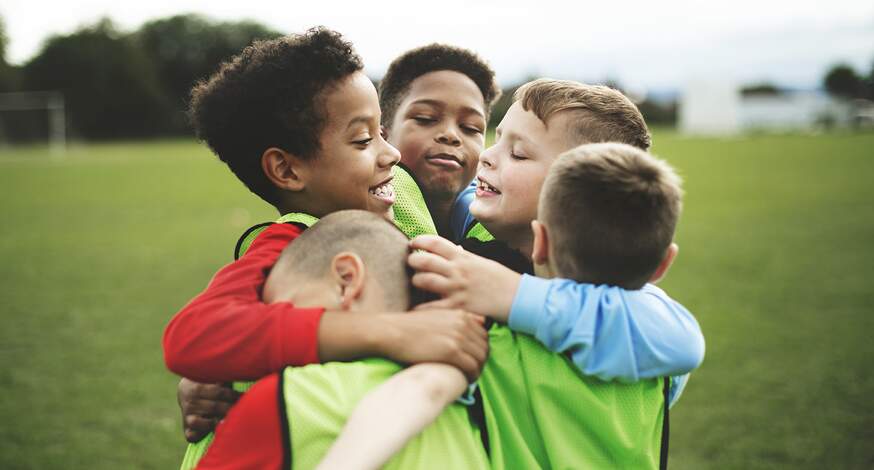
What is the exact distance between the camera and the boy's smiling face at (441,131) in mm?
2889

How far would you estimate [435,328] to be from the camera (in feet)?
4.90

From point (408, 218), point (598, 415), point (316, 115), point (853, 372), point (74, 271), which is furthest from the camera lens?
point (74, 271)

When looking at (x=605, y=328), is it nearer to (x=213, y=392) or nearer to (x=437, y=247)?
(x=437, y=247)

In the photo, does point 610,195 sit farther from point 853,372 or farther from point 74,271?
point 74,271

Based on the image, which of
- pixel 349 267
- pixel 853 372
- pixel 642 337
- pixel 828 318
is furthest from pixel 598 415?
→ pixel 828 318

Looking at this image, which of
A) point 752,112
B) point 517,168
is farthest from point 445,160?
point 752,112

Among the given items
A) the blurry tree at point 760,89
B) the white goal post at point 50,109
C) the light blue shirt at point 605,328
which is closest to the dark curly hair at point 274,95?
the light blue shirt at point 605,328

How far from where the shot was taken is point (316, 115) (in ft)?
6.53

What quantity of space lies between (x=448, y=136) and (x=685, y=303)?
4753 mm

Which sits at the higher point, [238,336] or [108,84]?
[238,336]

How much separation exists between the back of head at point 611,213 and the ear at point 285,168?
0.74 m

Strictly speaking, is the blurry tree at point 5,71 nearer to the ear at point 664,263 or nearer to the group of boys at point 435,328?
the group of boys at point 435,328

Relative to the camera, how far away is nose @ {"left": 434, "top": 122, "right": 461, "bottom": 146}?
2.88 meters

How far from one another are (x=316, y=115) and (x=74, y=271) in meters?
7.77
